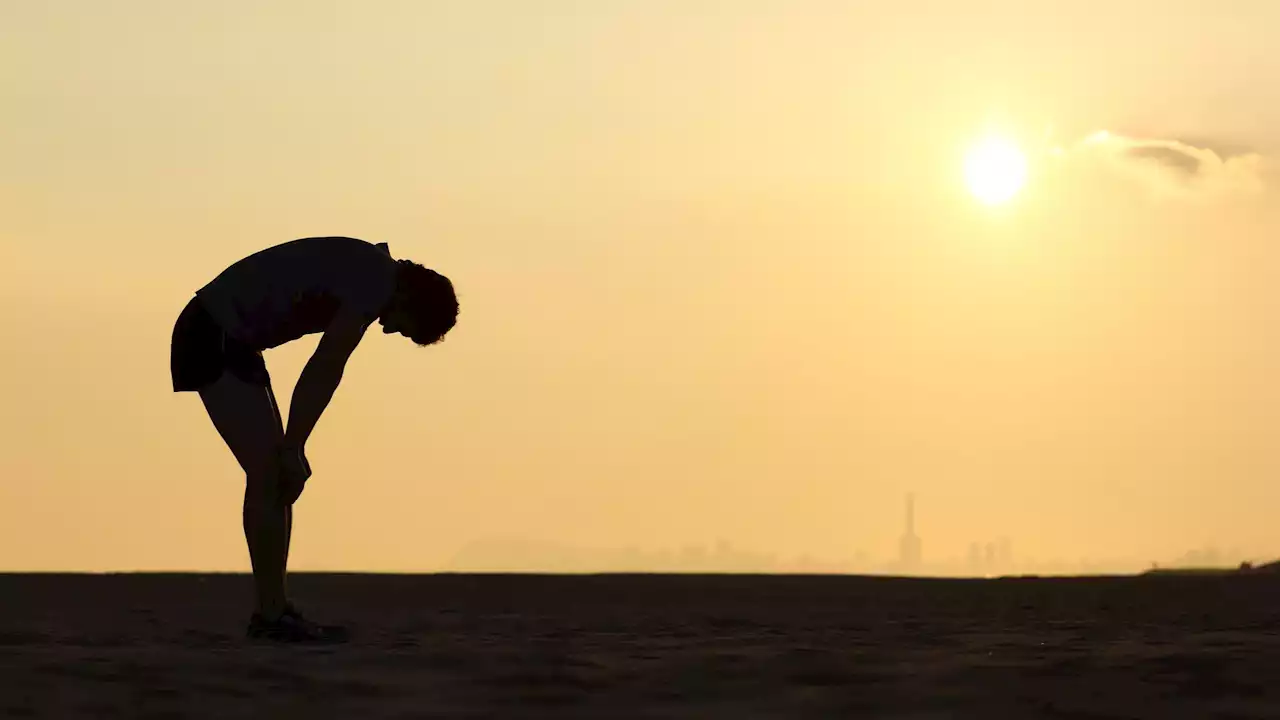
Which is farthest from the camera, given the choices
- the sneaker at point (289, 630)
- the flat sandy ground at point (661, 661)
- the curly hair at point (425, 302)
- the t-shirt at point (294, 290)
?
the curly hair at point (425, 302)

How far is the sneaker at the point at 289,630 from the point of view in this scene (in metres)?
6.55

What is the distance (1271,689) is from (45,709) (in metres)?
3.34

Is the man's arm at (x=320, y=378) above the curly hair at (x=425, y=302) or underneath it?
underneath

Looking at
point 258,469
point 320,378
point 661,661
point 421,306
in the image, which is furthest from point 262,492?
point 661,661

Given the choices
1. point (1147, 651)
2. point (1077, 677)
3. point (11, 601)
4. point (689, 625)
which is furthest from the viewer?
point (11, 601)

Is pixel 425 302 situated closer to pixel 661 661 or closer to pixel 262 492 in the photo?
pixel 262 492

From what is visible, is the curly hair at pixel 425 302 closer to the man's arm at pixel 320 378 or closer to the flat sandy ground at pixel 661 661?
the man's arm at pixel 320 378

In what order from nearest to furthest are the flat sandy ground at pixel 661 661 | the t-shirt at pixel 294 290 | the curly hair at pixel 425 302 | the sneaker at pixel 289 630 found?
the flat sandy ground at pixel 661 661, the sneaker at pixel 289 630, the t-shirt at pixel 294 290, the curly hair at pixel 425 302

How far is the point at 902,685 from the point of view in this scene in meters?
4.92

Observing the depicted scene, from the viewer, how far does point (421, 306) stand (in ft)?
22.3

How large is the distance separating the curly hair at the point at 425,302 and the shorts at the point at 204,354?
0.64 metres

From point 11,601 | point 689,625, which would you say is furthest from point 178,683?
point 11,601

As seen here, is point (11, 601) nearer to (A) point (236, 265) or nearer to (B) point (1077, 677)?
(A) point (236, 265)

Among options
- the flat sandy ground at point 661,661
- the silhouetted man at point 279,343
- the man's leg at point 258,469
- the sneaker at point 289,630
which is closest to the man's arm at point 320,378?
the silhouetted man at point 279,343
